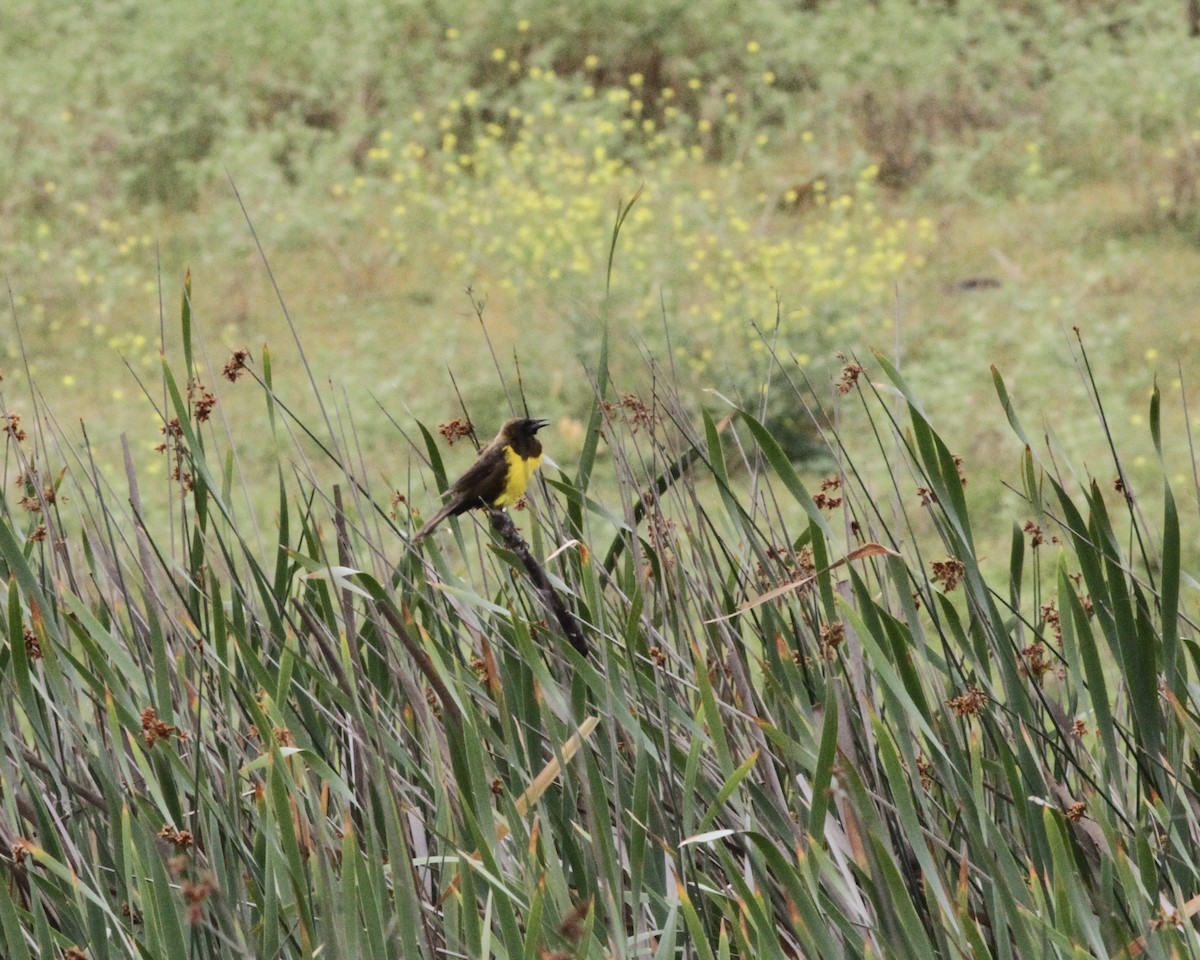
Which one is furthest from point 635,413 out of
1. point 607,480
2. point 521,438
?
point 607,480

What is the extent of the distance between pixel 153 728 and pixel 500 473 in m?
0.69

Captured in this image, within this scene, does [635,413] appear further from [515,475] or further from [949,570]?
[949,570]

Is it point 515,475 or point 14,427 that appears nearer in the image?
point 14,427

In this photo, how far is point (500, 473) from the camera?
1.98 metres

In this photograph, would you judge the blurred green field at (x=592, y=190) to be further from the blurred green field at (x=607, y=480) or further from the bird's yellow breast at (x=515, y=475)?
the bird's yellow breast at (x=515, y=475)

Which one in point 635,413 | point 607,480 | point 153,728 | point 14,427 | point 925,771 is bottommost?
point 607,480

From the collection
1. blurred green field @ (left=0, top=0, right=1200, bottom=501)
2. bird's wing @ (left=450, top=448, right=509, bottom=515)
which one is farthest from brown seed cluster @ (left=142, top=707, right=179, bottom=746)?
blurred green field @ (left=0, top=0, right=1200, bottom=501)

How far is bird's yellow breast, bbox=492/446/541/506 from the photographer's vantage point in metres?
1.99

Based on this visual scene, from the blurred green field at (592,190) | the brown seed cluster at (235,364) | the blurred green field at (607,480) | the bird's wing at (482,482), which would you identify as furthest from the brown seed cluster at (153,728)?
the blurred green field at (592,190)

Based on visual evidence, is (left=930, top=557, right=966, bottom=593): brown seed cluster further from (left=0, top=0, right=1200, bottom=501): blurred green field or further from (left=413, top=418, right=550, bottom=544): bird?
(left=0, top=0, right=1200, bottom=501): blurred green field

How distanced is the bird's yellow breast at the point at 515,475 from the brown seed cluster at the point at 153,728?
26.0 inches

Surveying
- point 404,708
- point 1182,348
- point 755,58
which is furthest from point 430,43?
point 404,708

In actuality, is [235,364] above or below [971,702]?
above

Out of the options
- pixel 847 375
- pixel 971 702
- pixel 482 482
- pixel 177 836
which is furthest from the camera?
pixel 482 482
